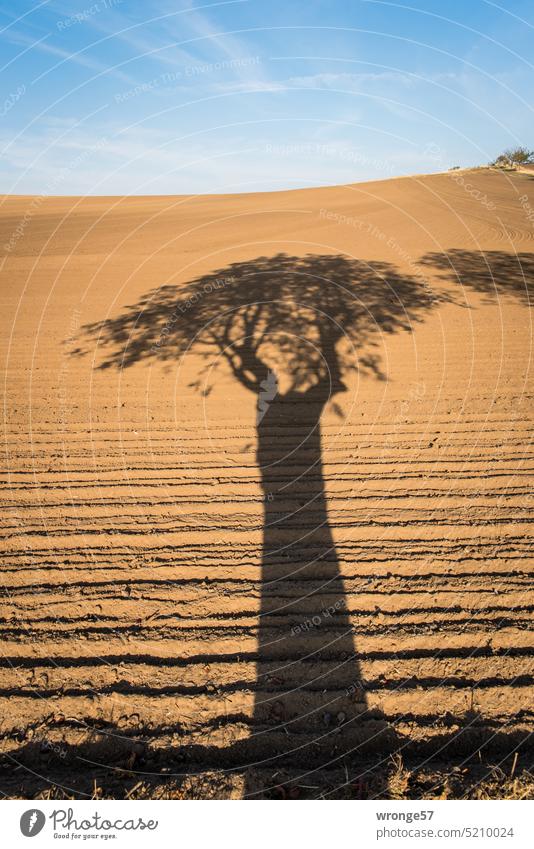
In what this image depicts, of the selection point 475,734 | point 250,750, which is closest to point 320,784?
point 250,750

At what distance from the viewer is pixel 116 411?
8.93 m

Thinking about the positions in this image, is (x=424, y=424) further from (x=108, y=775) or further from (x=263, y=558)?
(x=108, y=775)

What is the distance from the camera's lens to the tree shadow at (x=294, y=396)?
156 inches

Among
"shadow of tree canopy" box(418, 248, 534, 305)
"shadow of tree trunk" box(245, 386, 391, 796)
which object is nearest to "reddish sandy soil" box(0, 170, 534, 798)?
"shadow of tree trunk" box(245, 386, 391, 796)

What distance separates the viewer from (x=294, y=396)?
30.4 ft

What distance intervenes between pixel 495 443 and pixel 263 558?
14.4 feet

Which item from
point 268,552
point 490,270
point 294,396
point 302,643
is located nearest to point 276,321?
point 294,396

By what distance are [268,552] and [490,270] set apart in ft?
51.8

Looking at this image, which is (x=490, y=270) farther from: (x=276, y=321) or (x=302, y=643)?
(x=302, y=643)

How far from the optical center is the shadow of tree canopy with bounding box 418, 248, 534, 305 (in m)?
14.8

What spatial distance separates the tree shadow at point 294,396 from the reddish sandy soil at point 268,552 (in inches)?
1.2

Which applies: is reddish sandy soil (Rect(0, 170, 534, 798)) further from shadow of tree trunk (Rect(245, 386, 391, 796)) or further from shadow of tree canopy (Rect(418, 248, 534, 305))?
shadow of tree canopy (Rect(418, 248, 534, 305))

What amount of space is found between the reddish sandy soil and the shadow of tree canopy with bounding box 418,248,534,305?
4.79 feet

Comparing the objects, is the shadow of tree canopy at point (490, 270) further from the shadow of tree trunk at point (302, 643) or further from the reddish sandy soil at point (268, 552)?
the shadow of tree trunk at point (302, 643)
